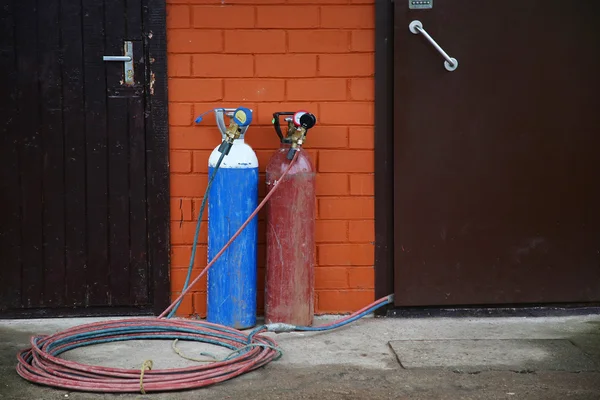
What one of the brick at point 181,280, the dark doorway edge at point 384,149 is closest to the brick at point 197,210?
the brick at point 181,280

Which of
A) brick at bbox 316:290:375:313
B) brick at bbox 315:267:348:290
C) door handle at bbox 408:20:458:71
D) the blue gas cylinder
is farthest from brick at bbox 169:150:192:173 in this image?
door handle at bbox 408:20:458:71

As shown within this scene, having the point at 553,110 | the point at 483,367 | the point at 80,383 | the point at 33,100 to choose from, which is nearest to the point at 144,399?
the point at 80,383

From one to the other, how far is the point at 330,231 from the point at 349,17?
1248 mm

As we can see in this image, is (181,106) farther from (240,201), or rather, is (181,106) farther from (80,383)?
(80,383)

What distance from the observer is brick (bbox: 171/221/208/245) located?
16.8 feet

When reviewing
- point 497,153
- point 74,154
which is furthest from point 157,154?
point 497,153

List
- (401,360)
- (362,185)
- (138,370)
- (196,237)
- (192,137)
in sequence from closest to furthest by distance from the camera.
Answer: (138,370) → (401,360) → (196,237) → (192,137) → (362,185)

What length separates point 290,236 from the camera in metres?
A: 4.86

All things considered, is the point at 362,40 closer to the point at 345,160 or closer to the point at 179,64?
the point at 345,160

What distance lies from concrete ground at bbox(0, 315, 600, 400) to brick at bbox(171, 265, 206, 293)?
529mm

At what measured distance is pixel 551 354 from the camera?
14.7ft

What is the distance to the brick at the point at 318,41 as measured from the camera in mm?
5070

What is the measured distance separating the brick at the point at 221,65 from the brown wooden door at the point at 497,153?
0.88 metres

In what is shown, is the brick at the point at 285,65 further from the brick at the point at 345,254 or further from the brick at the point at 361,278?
the brick at the point at 361,278
